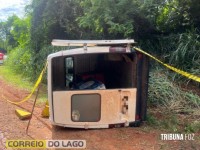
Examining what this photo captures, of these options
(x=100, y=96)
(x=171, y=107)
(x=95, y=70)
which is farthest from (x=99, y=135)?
A: (x=95, y=70)

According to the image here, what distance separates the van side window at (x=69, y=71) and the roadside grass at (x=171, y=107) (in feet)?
5.76

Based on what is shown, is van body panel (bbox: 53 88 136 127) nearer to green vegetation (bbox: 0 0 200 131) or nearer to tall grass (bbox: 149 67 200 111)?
green vegetation (bbox: 0 0 200 131)

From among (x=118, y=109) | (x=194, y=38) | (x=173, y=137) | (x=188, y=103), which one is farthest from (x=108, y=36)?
(x=173, y=137)

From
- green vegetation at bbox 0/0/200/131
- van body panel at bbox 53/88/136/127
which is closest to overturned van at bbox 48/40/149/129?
van body panel at bbox 53/88/136/127

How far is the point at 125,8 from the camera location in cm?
A: 777

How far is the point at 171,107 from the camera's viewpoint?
611cm

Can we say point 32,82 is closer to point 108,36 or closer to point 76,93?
point 108,36

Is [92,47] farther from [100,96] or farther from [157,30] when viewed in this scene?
[157,30]

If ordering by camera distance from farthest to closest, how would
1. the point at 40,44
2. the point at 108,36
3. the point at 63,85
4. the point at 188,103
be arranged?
the point at 40,44 → the point at 108,36 → the point at 188,103 → the point at 63,85

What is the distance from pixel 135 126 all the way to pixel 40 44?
312 inches

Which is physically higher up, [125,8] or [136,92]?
[125,8]

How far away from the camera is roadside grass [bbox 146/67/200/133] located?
527cm

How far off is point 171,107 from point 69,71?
2309 mm

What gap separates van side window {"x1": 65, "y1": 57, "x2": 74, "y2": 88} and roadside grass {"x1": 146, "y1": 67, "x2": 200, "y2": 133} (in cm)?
176
